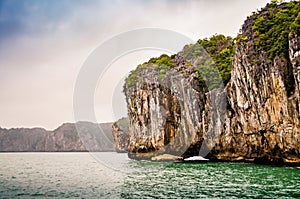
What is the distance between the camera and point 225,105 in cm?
4262

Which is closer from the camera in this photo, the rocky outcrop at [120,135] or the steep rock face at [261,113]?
the steep rock face at [261,113]

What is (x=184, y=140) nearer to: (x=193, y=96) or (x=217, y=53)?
(x=193, y=96)

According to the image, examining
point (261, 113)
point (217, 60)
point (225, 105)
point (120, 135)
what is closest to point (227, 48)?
point (217, 60)

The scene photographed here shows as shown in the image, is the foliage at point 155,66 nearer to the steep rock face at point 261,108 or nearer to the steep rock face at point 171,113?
the steep rock face at point 171,113

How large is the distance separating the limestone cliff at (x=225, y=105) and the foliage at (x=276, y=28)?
261 mm

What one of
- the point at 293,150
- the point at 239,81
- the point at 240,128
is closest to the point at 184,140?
the point at 240,128

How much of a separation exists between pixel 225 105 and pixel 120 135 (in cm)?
5866

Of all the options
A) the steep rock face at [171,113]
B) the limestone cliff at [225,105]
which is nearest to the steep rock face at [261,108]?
the limestone cliff at [225,105]

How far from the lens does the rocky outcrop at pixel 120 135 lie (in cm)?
9097

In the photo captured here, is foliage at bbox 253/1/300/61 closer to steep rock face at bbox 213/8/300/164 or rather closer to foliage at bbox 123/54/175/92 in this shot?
steep rock face at bbox 213/8/300/164

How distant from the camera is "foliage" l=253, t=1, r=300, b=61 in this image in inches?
1292

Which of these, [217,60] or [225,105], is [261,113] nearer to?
[225,105]

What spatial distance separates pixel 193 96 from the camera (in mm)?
46875

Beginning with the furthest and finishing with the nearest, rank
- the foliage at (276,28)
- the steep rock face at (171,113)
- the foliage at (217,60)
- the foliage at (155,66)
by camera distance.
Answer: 1. the foliage at (155,66)
2. the foliage at (217,60)
3. the steep rock face at (171,113)
4. the foliage at (276,28)
